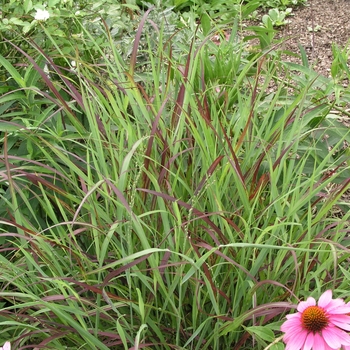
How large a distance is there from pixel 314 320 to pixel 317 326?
1 cm

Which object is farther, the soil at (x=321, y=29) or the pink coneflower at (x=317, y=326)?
the soil at (x=321, y=29)

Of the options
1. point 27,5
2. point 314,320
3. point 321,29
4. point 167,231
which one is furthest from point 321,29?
point 314,320

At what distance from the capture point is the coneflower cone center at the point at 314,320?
1.00 metres

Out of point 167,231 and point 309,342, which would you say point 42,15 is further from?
point 309,342

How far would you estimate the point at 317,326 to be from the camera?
1.00 meters

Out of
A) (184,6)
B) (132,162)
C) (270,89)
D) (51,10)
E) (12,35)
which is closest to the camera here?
(132,162)

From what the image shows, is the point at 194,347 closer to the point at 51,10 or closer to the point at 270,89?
the point at 51,10

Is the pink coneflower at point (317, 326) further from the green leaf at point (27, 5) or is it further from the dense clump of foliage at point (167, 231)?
the green leaf at point (27, 5)

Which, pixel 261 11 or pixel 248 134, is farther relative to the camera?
pixel 261 11

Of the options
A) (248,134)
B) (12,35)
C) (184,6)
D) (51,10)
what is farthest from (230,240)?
(184,6)

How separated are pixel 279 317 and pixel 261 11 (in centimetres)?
284

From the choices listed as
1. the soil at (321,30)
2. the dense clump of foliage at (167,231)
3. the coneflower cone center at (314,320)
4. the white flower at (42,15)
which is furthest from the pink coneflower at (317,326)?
the soil at (321,30)

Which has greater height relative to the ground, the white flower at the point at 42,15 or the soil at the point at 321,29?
the soil at the point at 321,29

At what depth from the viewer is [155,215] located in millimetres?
1518
